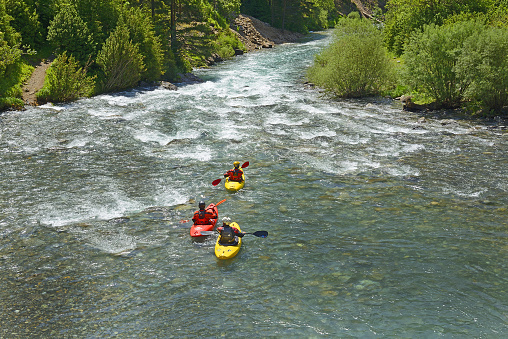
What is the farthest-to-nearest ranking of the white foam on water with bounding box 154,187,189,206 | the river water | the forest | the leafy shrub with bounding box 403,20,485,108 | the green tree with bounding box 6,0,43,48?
1. the green tree with bounding box 6,0,43,48
2. the leafy shrub with bounding box 403,20,485,108
3. the forest
4. the white foam on water with bounding box 154,187,189,206
5. the river water

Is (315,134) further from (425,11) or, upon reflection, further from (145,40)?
(425,11)

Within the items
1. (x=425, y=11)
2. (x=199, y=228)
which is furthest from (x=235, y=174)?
(x=425, y=11)

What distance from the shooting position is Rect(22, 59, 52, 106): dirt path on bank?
27391 millimetres

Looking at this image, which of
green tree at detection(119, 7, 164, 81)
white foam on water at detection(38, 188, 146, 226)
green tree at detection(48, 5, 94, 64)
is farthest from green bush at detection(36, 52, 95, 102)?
white foam on water at detection(38, 188, 146, 226)

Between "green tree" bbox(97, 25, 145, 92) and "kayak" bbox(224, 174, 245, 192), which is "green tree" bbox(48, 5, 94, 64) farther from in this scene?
"kayak" bbox(224, 174, 245, 192)

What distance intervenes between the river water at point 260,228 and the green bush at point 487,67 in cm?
215

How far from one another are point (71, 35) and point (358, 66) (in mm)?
21007

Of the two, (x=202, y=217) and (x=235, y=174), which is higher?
(x=235, y=174)

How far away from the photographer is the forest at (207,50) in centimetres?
2436

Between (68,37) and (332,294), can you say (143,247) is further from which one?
(68,37)

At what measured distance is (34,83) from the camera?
29156mm

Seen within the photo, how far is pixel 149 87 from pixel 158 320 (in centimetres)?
2859

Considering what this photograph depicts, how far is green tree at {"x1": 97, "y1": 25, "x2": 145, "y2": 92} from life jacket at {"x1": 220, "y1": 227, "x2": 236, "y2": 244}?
23722mm

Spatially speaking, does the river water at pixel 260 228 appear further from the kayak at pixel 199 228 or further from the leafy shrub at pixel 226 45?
the leafy shrub at pixel 226 45
